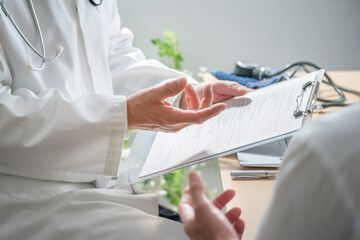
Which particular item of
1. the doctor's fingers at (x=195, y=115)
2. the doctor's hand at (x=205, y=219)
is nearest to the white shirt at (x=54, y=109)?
the doctor's fingers at (x=195, y=115)

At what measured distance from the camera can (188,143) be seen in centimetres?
93

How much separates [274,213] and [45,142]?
2.05 ft

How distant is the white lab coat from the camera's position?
31.7 inches

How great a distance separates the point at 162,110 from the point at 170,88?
6cm

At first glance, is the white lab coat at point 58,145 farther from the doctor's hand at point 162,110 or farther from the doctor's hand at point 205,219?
the doctor's hand at point 205,219

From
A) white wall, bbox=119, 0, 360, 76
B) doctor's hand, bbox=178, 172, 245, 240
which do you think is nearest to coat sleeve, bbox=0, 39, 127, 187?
doctor's hand, bbox=178, 172, 245, 240

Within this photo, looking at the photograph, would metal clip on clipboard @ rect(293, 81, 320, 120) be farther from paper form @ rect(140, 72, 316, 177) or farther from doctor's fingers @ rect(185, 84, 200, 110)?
doctor's fingers @ rect(185, 84, 200, 110)

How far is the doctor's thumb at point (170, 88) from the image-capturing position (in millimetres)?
869

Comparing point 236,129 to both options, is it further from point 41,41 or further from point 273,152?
point 41,41

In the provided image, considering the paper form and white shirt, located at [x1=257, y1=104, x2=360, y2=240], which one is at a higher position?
white shirt, located at [x1=257, y1=104, x2=360, y2=240]

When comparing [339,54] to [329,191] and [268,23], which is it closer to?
[268,23]

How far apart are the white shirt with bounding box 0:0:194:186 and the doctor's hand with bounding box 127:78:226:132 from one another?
31 millimetres

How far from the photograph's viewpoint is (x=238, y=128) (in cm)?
88

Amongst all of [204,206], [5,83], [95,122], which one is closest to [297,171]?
[204,206]
